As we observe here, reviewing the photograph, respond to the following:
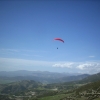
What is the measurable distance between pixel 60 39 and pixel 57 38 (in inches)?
57.9

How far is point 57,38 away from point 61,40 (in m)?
1.95

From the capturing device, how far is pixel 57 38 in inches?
2414

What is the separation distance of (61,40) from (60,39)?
0.57 m

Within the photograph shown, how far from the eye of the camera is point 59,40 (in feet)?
198

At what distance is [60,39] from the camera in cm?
6056

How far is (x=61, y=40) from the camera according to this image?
60562 mm

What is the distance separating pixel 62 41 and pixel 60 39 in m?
1.16

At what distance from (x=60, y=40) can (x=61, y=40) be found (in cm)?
40

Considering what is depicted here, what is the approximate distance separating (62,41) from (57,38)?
253 centimetres

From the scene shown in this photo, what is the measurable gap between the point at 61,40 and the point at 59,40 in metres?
0.83

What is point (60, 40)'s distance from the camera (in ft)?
199
